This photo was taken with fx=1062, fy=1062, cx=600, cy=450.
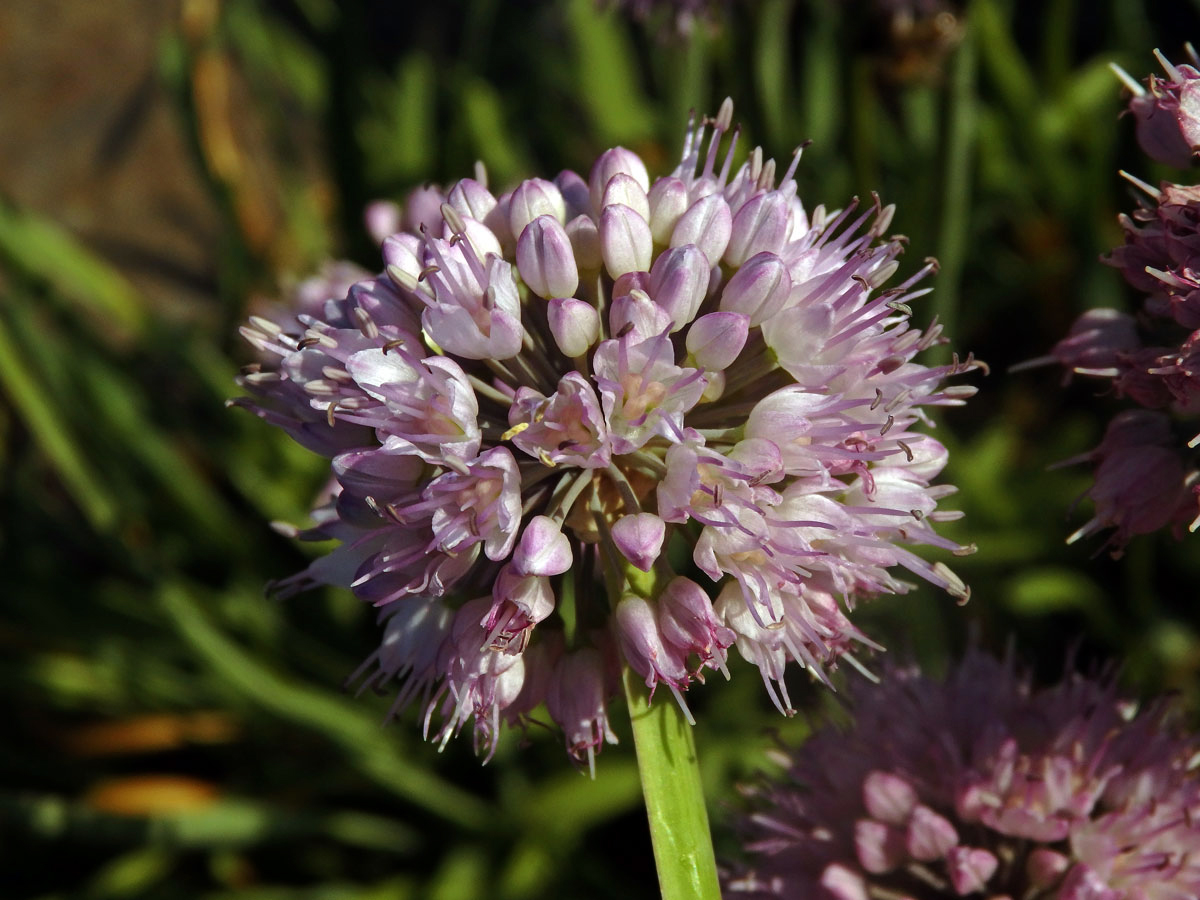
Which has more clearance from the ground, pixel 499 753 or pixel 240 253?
pixel 240 253

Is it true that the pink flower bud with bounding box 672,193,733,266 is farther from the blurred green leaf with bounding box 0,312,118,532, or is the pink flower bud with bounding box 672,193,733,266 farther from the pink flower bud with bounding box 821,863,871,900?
the blurred green leaf with bounding box 0,312,118,532

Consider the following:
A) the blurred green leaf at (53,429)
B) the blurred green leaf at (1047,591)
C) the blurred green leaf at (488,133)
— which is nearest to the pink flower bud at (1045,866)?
the blurred green leaf at (1047,591)

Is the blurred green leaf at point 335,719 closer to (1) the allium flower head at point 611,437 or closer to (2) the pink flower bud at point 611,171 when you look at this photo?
(1) the allium flower head at point 611,437

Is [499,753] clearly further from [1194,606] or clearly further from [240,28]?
[240,28]

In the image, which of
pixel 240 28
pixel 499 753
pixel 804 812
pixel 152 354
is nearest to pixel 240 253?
pixel 152 354

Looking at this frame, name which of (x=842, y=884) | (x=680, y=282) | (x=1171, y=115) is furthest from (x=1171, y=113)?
(x=842, y=884)
